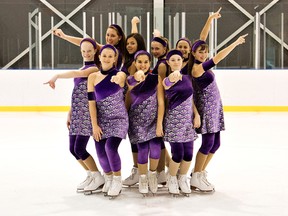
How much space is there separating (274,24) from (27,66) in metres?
5.78

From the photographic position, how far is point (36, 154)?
628 centimetres

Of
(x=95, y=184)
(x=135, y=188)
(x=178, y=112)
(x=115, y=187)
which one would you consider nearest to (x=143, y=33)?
(x=135, y=188)

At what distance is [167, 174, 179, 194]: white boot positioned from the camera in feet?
13.7

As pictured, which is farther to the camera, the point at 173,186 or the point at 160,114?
the point at 173,186

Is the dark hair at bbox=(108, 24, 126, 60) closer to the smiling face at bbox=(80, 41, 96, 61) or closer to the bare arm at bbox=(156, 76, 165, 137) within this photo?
the smiling face at bbox=(80, 41, 96, 61)

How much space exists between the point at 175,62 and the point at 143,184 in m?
1.03

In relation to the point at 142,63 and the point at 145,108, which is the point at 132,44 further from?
the point at 145,108

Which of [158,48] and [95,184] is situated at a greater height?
[158,48]

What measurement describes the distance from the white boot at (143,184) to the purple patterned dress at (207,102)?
1.92 ft

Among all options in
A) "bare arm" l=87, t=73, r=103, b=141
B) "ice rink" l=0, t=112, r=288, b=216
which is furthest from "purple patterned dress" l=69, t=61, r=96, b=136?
"ice rink" l=0, t=112, r=288, b=216

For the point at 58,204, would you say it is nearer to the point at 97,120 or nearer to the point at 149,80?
the point at 97,120

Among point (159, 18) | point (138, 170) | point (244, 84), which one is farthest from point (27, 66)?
point (138, 170)

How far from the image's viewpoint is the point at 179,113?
160 inches

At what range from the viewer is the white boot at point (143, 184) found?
13.6 feet
